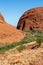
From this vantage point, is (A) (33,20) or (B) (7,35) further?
(A) (33,20)

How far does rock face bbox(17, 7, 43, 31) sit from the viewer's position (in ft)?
173

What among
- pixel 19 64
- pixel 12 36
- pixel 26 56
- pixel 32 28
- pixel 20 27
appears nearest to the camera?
pixel 19 64

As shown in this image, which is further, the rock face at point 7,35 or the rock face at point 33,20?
the rock face at point 33,20

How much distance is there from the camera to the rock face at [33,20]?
173 ft

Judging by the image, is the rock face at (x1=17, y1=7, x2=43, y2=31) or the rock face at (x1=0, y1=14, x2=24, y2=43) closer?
the rock face at (x1=0, y1=14, x2=24, y2=43)

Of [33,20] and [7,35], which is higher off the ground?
[33,20]

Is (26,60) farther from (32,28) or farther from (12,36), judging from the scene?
(32,28)

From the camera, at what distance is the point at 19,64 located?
9203mm

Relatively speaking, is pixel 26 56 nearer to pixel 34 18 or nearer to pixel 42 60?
pixel 42 60

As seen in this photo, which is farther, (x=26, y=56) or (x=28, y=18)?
(x=28, y=18)

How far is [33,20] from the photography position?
177 feet

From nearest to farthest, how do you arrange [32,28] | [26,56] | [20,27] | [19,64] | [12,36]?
[19,64] → [26,56] → [12,36] → [32,28] → [20,27]

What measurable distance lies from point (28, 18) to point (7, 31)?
2735 cm

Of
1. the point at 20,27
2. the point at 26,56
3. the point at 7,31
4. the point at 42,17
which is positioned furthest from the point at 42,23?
the point at 26,56
